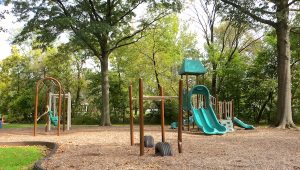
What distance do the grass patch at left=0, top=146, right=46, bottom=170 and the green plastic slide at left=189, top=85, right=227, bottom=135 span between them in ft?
23.8

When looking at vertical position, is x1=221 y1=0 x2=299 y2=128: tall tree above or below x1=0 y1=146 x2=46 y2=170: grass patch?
above

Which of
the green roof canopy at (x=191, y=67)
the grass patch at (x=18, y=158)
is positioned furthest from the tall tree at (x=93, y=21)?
the grass patch at (x=18, y=158)

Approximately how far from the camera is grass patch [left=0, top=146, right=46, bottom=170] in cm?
734

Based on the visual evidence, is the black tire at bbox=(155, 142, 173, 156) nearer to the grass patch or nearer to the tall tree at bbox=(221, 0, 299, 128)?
the grass patch

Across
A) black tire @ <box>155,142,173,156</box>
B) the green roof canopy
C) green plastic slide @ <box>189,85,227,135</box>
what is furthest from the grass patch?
the green roof canopy

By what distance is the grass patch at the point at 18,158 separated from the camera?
24.1ft

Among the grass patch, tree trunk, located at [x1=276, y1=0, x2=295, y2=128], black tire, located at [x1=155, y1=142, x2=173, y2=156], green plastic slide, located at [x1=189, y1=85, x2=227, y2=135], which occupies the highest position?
tree trunk, located at [x1=276, y1=0, x2=295, y2=128]

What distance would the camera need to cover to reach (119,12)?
912 inches

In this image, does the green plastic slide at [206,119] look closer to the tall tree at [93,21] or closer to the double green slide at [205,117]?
the double green slide at [205,117]

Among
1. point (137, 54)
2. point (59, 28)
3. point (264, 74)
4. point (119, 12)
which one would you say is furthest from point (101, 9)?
point (264, 74)

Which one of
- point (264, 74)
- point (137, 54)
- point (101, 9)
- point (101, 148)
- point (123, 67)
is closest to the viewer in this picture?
point (101, 148)

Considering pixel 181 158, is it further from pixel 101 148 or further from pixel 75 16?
pixel 75 16

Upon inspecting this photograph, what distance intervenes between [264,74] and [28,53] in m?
21.4

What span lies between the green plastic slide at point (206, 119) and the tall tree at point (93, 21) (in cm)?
689
